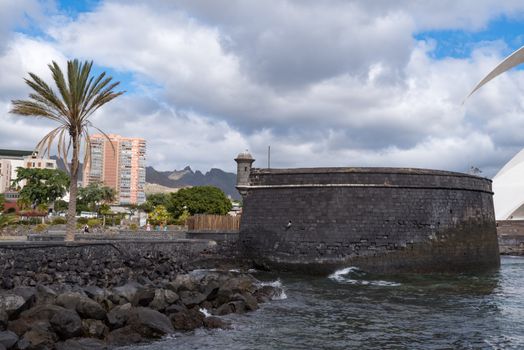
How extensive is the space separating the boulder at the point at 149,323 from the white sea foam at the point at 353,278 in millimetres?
9329

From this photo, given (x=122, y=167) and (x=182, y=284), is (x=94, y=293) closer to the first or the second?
(x=182, y=284)

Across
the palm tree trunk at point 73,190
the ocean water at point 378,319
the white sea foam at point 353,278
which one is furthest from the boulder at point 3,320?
the white sea foam at point 353,278

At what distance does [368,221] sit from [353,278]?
7.58 feet

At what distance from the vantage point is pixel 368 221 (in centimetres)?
2088

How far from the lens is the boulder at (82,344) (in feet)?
29.2

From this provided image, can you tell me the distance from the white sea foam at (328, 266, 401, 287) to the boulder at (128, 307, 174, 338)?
30.6ft

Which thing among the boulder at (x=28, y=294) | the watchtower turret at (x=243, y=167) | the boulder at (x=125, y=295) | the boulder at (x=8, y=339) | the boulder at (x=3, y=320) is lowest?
the boulder at (x=8, y=339)

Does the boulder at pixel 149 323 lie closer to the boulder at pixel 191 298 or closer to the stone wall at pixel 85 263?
the boulder at pixel 191 298

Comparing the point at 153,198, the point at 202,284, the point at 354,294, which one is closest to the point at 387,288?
the point at 354,294

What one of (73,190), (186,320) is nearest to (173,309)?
(186,320)

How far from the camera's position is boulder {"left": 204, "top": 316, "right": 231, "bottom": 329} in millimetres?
11297

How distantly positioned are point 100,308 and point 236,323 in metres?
2.98

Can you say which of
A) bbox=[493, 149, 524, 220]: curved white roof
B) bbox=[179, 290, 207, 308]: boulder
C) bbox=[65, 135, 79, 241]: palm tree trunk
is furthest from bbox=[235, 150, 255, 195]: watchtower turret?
bbox=[493, 149, 524, 220]: curved white roof

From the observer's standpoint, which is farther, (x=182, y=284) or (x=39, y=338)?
(x=182, y=284)
